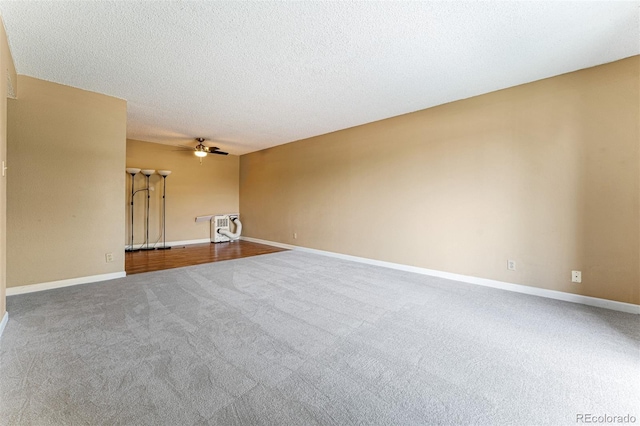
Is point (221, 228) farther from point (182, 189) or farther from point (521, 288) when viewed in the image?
point (521, 288)

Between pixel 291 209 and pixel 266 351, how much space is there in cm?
455

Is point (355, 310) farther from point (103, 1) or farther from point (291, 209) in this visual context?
point (291, 209)

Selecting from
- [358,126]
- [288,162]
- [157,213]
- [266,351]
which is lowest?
[266,351]

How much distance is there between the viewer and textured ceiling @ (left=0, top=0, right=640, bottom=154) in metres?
1.97

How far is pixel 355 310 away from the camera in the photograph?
2.60 m

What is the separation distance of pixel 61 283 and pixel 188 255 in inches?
85.6

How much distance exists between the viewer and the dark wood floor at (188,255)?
4367 millimetres

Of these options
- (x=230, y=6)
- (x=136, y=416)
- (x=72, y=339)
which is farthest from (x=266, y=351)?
(x=230, y=6)

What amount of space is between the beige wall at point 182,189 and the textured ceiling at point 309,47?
109 inches

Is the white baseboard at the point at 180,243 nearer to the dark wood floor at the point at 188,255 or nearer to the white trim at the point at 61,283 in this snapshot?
the dark wood floor at the point at 188,255

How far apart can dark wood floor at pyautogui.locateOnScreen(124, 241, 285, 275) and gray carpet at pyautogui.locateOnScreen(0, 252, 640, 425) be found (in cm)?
130

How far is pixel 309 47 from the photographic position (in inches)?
95.9

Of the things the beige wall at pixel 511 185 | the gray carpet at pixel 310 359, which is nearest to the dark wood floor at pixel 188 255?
the gray carpet at pixel 310 359

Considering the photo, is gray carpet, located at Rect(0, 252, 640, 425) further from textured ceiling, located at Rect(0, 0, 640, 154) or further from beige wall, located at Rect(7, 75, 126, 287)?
textured ceiling, located at Rect(0, 0, 640, 154)
